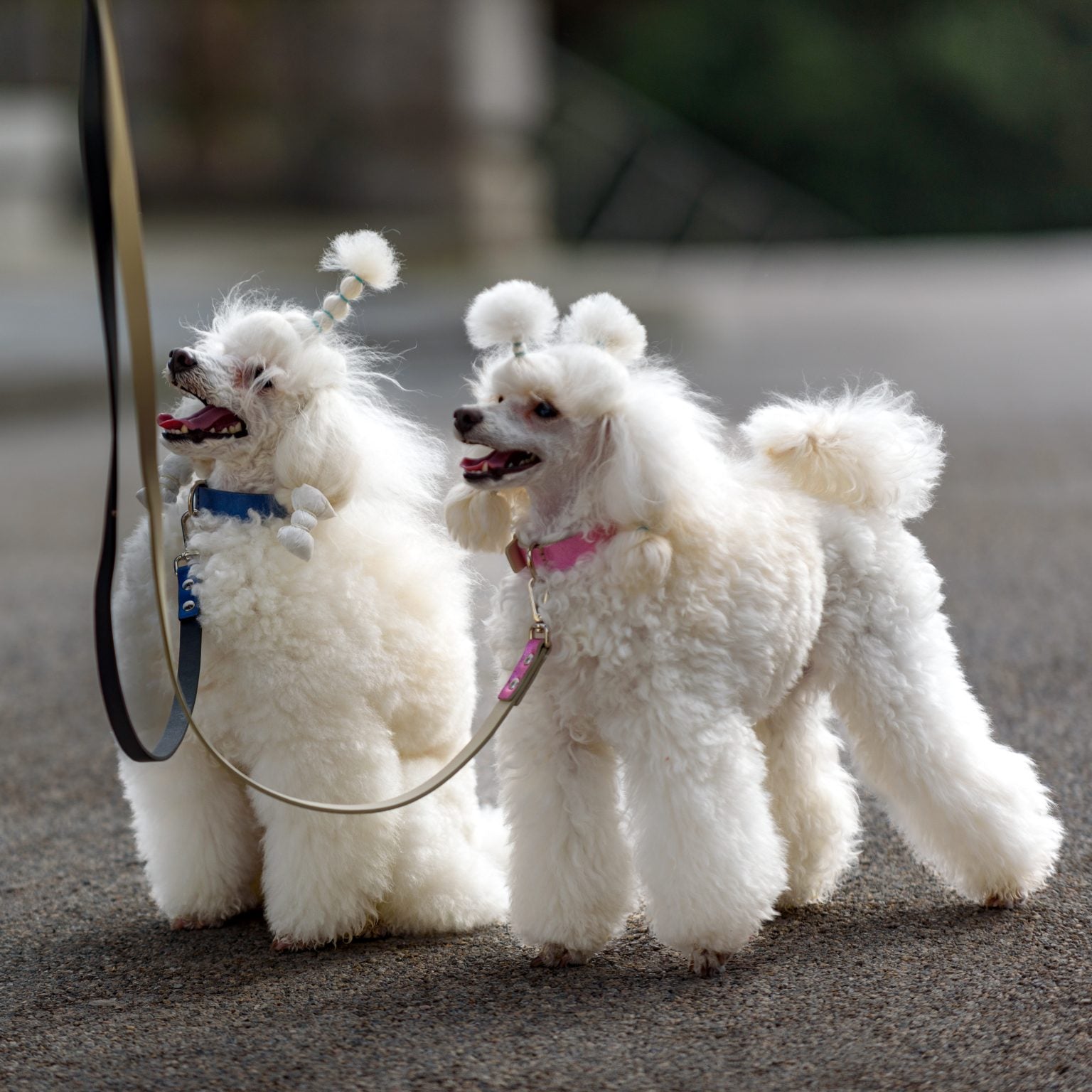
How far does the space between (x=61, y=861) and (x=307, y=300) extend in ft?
34.8

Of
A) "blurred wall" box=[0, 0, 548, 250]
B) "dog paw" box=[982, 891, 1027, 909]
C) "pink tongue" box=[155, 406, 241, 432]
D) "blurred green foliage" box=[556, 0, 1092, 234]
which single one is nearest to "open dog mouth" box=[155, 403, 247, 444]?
"pink tongue" box=[155, 406, 241, 432]

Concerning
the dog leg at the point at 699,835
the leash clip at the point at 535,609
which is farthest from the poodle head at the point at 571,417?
the dog leg at the point at 699,835

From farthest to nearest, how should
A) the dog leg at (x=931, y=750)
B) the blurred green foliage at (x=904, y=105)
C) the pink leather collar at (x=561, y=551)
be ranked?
the blurred green foliage at (x=904, y=105), the dog leg at (x=931, y=750), the pink leather collar at (x=561, y=551)

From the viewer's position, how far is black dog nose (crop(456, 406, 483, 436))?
285 cm

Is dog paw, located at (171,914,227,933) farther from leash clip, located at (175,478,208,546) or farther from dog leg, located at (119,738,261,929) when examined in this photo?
leash clip, located at (175,478,208,546)

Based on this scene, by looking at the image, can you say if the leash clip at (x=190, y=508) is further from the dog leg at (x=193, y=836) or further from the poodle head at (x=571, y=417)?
the poodle head at (x=571, y=417)

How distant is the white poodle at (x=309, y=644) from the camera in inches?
123

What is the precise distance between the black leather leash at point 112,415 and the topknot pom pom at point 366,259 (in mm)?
517

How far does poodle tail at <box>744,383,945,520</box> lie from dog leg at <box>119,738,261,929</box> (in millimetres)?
1369

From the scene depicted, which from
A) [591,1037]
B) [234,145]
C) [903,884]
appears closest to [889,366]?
[903,884]

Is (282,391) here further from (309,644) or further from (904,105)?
(904,105)

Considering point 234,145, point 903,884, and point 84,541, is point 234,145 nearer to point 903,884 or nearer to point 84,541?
point 84,541

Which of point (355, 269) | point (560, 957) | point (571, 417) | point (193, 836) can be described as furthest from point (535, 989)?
point (355, 269)

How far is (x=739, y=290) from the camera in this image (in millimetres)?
19875
